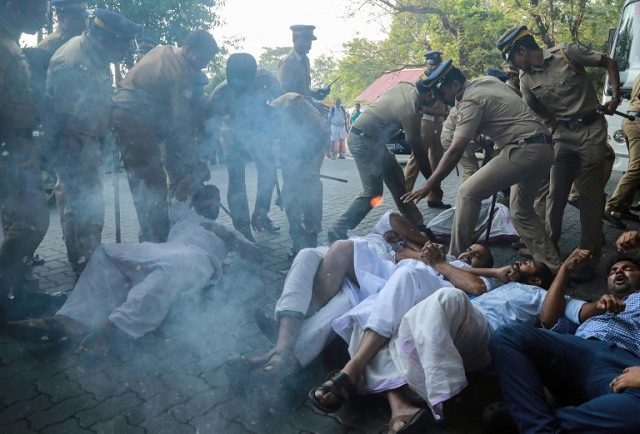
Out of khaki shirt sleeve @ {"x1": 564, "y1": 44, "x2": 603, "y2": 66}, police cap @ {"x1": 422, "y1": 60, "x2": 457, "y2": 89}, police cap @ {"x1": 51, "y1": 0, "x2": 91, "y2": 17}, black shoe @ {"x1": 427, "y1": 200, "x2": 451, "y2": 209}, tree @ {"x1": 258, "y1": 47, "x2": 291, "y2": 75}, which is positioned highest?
tree @ {"x1": 258, "y1": 47, "x2": 291, "y2": 75}

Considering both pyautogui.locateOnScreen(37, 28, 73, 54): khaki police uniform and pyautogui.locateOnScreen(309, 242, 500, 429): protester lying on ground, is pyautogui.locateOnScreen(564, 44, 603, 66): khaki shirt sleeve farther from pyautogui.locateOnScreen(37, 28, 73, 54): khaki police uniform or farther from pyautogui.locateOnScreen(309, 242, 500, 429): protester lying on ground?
pyautogui.locateOnScreen(37, 28, 73, 54): khaki police uniform

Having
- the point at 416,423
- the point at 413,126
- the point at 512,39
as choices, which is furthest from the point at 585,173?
the point at 416,423

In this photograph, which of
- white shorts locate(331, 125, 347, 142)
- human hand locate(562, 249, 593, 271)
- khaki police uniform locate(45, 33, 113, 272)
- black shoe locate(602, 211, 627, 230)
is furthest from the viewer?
white shorts locate(331, 125, 347, 142)

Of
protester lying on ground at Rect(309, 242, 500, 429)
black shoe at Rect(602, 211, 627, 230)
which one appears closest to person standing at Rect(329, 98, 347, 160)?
black shoe at Rect(602, 211, 627, 230)

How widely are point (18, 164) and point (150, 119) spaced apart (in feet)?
4.21

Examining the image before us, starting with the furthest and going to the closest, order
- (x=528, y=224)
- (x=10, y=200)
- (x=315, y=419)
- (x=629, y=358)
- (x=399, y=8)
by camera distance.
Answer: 1. (x=399, y=8)
2. (x=528, y=224)
3. (x=10, y=200)
4. (x=315, y=419)
5. (x=629, y=358)

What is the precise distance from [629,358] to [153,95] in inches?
165

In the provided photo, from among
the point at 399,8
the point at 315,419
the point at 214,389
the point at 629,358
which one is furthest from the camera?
the point at 399,8

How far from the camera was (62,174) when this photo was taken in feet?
13.2

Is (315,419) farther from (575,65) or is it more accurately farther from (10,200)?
(575,65)

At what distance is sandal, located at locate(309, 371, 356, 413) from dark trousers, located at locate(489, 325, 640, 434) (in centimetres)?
68

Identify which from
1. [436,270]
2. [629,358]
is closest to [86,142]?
[436,270]

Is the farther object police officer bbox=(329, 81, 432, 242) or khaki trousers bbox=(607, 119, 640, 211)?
khaki trousers bbox=(607, 119, 640, 211)

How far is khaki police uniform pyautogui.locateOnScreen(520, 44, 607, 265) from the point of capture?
4367 millimetres
